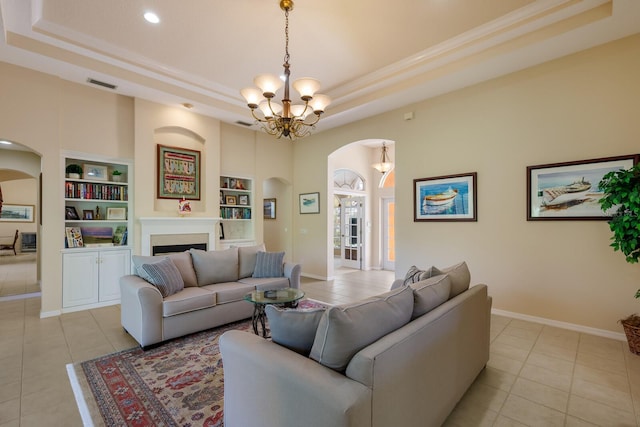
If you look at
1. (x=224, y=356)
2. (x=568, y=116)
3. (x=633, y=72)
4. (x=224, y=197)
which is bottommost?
(x=224, y=356)

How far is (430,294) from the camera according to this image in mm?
1921

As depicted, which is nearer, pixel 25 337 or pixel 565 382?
pixel 565 382

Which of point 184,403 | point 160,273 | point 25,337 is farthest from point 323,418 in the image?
point 25,337

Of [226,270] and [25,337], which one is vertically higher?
[226,270]

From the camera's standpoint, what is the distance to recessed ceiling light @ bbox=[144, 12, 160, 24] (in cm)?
317

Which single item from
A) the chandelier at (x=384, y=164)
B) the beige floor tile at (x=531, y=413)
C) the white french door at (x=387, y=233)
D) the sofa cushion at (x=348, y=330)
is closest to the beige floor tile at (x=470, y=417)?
the beige floor tile at (x=531, y=413)

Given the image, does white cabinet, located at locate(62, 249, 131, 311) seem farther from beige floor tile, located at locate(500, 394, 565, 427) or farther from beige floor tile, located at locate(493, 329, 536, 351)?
beige floor tile, located at locate(493, 329, 536, 351)

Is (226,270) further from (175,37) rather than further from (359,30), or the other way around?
(359,30)

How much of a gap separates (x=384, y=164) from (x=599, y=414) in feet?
18.6

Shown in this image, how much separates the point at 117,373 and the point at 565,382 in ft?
12.4

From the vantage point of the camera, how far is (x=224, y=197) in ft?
20.9

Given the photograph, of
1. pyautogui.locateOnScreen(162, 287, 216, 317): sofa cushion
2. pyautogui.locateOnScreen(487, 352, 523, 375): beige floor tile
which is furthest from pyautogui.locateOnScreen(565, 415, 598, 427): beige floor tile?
pyautogui.locateOnScreen(162, 287, 216, 317): sofa cushion

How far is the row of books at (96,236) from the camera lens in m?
4.45

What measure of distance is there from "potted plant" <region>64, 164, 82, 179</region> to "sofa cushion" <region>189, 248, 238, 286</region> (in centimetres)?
240
